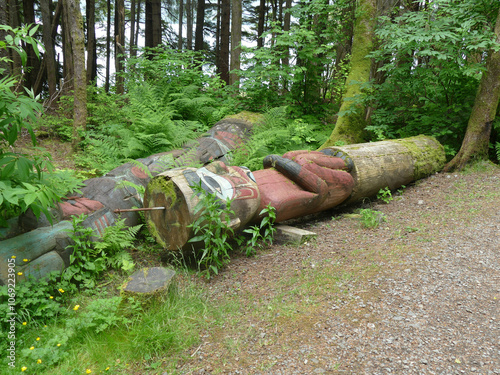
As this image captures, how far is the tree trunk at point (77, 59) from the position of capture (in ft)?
23.5

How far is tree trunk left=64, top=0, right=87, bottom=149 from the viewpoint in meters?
7.15

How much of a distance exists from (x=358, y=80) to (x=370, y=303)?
612cm

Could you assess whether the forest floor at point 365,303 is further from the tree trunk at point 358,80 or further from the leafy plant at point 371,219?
the tree trunk at point 358,80

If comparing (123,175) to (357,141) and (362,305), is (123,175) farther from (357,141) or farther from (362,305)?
(357,141)

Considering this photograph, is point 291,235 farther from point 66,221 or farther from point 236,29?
point 236,29

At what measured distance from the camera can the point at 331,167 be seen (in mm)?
5402

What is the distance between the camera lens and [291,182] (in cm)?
506

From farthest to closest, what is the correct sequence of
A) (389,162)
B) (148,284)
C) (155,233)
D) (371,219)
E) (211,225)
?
1. (389,162)
2. (371,219)
3. (155,233)
4. (211,225)
5. (148,284)

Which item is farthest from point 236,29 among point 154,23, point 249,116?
point 154,23

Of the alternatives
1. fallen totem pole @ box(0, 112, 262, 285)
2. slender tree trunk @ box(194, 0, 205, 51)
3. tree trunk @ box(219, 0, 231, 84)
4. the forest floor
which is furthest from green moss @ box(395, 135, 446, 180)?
slender tree trunk @ box(194, 0, 205, 51)

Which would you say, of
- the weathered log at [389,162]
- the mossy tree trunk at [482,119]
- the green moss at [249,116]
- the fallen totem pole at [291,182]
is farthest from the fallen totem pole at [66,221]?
the mossy tree trunk at [482,119]

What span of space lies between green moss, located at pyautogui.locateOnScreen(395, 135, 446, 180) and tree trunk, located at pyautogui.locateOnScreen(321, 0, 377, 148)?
1.25 m

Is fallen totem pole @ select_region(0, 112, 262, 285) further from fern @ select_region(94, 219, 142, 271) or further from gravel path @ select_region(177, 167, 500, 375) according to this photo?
gravel path @ select_region(177, 167, 500, 375)

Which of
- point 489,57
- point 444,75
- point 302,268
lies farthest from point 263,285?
point 489,57
